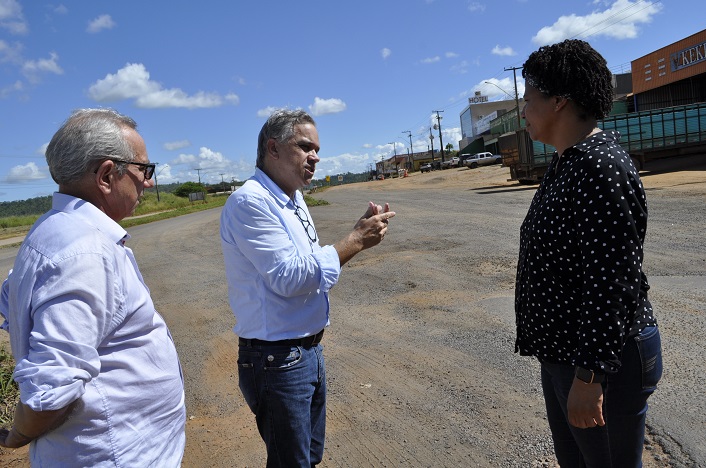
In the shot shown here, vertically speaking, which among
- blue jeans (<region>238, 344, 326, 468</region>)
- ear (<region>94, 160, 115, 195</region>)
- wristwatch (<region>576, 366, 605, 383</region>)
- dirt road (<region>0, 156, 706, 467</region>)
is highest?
ear (<region>94, 160, 115, 195</region>)

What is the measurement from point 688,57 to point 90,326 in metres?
43.2

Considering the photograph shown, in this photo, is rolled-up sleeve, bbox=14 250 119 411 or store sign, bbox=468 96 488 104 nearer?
rolled-up sleeve, bbox=14 250 119 411

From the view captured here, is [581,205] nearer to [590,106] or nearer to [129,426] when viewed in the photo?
[590,106]

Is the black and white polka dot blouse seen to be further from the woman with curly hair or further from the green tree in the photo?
the green tree

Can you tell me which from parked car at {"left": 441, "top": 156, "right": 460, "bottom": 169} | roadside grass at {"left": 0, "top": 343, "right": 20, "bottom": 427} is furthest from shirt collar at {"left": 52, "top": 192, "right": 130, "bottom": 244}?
parked car at {"left": 441, "top": 156, "right": 460, "bottom": 169}

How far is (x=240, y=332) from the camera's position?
246 cm

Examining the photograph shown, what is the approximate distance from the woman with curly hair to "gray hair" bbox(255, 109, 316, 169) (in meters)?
1.03

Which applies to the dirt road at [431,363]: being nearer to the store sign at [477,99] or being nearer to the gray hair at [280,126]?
the gray hair at [280,126]

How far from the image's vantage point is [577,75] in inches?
75.5

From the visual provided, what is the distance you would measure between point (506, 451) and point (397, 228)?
10.7 meters

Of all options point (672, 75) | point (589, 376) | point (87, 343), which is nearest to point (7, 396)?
point (87, 343)

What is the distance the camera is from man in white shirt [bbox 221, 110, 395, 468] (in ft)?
7.57

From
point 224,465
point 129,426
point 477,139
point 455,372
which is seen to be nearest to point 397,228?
point 455,372

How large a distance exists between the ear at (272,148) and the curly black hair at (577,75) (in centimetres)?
119
